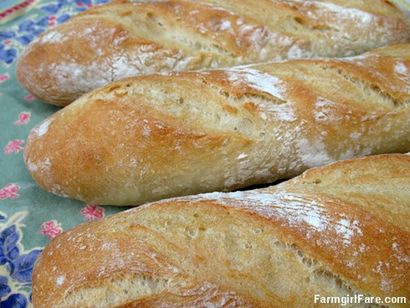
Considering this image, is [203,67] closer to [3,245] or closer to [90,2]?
[3,245]

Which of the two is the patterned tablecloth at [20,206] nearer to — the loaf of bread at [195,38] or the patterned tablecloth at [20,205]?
the patterned tablecloth at [20,205]

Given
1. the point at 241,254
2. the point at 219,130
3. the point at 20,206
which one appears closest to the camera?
the point at 241,254

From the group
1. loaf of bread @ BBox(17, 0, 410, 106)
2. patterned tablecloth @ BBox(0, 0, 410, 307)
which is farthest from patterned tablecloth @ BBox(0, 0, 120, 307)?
loaf of bread @ BBox(17, 0, 410, 106)

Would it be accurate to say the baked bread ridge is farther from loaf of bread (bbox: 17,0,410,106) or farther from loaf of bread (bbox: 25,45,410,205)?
loaf of bread (bbox: 17,0,410,106)

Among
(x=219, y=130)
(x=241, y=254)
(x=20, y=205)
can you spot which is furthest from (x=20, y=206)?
(x=241, y=254)

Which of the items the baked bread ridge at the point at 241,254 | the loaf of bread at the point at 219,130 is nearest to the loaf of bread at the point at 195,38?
the loaf of bread at the point at 219,130

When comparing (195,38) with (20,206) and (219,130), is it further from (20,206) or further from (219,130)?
(20,206)

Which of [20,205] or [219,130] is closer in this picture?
[219,130]
